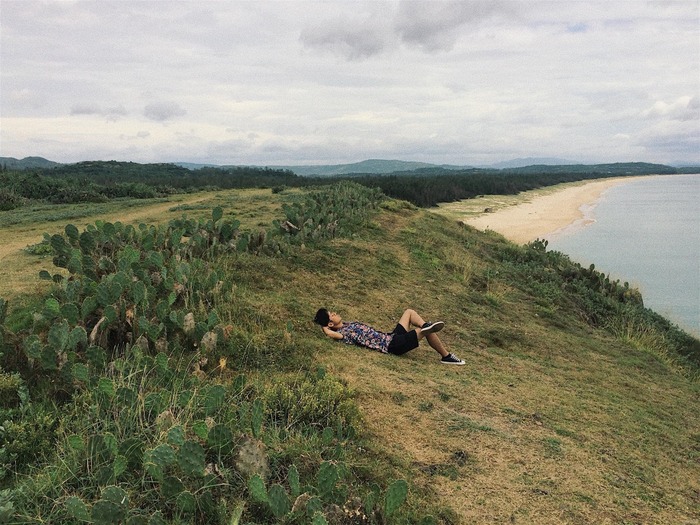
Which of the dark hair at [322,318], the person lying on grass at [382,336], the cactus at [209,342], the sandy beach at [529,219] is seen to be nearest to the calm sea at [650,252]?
the sandy beach at [529,219]

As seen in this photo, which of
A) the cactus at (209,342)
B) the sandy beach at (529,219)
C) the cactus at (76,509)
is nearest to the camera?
the cactus at (76,509)

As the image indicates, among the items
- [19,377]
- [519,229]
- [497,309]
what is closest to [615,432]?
[497,309]

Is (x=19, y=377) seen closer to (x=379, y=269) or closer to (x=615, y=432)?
(x=615, y=432)

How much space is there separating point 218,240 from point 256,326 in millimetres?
3327

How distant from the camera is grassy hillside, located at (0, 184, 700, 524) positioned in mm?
2809

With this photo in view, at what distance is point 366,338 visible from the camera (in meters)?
6.11

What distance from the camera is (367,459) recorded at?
3.57 m

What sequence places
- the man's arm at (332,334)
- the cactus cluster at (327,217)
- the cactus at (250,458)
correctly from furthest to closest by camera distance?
the cactus cluster at (327,217), the man's arm at (332,334), the cactus at (250,458)

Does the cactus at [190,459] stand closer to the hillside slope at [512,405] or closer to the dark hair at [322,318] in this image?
the hillside slope at [512,405]

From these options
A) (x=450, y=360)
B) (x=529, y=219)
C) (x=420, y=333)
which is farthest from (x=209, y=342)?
(x=529, y=219)

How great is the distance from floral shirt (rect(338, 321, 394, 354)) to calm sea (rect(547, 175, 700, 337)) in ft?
41.2

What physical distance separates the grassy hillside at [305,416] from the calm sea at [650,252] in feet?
36.6

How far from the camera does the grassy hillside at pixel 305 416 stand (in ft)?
9.21

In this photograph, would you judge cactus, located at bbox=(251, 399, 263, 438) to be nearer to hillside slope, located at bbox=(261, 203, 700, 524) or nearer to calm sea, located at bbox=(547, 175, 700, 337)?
hillside slope, located at bbox=(261, 203, 700, 524)
